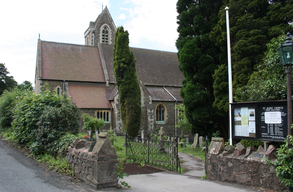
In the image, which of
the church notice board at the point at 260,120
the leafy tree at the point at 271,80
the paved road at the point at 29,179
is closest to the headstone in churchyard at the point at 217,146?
the church notice board at the point at 260,120

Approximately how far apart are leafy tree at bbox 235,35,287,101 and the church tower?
3045 centimetres

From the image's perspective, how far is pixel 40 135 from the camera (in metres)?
8.75

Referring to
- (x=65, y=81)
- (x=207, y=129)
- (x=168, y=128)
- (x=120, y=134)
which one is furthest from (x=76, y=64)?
(x=207, y=129)

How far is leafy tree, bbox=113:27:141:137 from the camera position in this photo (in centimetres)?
1975

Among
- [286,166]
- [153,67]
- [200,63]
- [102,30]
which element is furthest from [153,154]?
[102,30]

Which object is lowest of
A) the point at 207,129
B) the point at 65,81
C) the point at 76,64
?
the point at 207,129

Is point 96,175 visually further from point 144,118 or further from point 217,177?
point 144,118

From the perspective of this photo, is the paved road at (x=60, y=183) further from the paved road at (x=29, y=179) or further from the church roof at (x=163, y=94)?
the church roof at (x=163, y=94)

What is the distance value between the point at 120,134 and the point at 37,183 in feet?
60.5

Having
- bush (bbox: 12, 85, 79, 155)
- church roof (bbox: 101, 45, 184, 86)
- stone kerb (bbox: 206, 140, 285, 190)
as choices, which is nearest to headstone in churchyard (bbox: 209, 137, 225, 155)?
stone kerb (bbox: 206, 140, 285, 190)

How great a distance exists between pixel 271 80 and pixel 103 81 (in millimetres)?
→ 21411

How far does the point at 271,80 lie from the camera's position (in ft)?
28.8

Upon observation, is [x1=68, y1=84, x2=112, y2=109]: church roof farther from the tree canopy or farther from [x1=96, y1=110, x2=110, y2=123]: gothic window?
the tree canopy

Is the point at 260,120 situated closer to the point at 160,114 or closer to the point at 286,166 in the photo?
the point at 286,166
